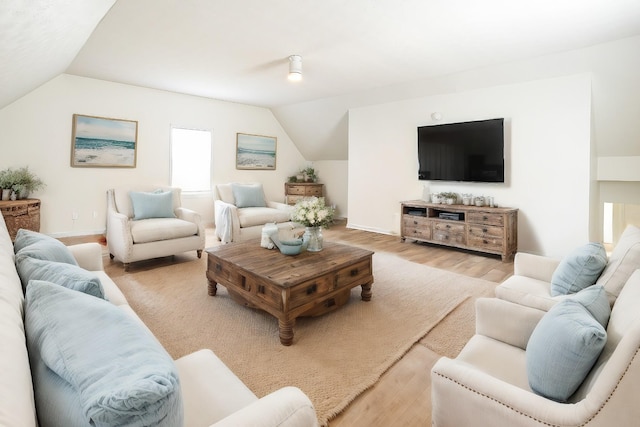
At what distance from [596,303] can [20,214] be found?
556 cm

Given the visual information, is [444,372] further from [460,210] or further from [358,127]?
[358,127]

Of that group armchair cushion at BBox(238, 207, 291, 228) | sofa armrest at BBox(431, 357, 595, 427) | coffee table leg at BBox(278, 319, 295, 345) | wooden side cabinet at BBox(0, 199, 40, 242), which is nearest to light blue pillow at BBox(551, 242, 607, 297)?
sofa armrest at BBox(431, 357, 595, 427)

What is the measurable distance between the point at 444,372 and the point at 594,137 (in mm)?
4323

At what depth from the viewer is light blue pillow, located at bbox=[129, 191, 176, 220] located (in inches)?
155

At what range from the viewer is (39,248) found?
5.17 feet

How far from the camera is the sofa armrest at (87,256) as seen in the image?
2.35 meters

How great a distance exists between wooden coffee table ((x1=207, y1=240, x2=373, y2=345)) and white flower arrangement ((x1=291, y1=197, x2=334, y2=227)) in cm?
27

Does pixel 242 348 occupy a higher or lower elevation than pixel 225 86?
lower

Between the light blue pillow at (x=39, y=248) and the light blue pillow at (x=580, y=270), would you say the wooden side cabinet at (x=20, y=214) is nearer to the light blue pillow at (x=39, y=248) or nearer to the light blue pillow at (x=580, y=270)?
the light blue pillow at (x=39, y=248)

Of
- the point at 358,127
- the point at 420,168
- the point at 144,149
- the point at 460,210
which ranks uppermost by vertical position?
the point at 358,127

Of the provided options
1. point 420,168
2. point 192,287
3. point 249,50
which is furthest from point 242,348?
point 420,168

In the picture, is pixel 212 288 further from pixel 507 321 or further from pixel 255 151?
pixel 255 151

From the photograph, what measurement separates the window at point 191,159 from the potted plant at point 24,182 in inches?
73.3

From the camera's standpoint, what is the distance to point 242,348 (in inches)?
81.1
